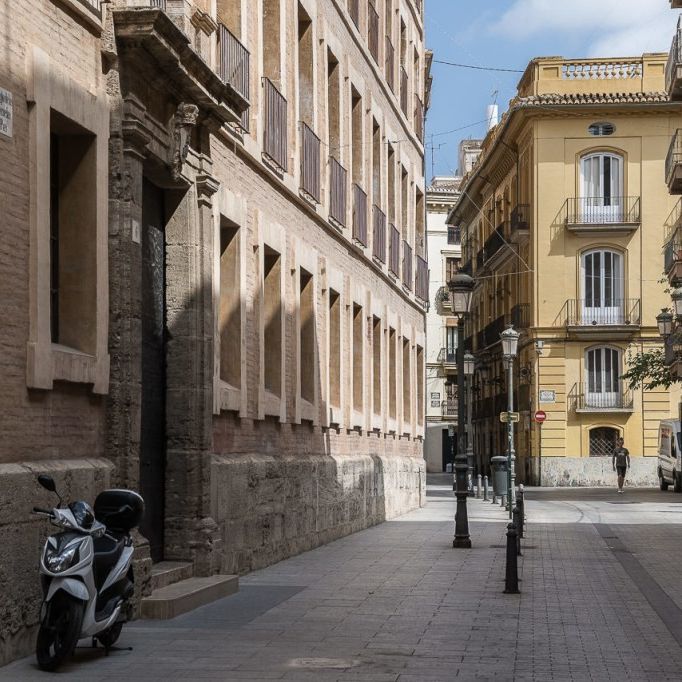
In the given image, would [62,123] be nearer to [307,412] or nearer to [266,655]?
[266,655]

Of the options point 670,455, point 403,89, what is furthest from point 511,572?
point 670,455

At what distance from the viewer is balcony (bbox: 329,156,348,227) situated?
2346 centimetres

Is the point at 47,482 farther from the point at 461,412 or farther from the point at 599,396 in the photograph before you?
the point at 599,396

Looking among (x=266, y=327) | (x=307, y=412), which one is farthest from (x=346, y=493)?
(x=266, y=327)

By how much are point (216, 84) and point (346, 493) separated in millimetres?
10612

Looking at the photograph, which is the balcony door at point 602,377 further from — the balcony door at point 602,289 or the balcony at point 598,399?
the balcony door at point 602,289

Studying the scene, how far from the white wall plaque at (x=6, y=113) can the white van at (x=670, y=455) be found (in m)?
40.5

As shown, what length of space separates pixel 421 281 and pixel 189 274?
21744mm

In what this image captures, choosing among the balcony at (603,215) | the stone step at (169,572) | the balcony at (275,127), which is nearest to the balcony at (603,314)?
the balcony at (603,215)

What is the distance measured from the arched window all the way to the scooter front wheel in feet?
160

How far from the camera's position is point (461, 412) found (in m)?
25.6

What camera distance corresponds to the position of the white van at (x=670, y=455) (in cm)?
4850

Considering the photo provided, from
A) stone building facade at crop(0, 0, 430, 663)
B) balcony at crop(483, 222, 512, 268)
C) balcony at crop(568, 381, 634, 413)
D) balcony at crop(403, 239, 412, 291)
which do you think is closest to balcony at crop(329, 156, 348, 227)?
stone building facade at crop(0, 0, 430, 663)

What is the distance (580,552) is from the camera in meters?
21.0
